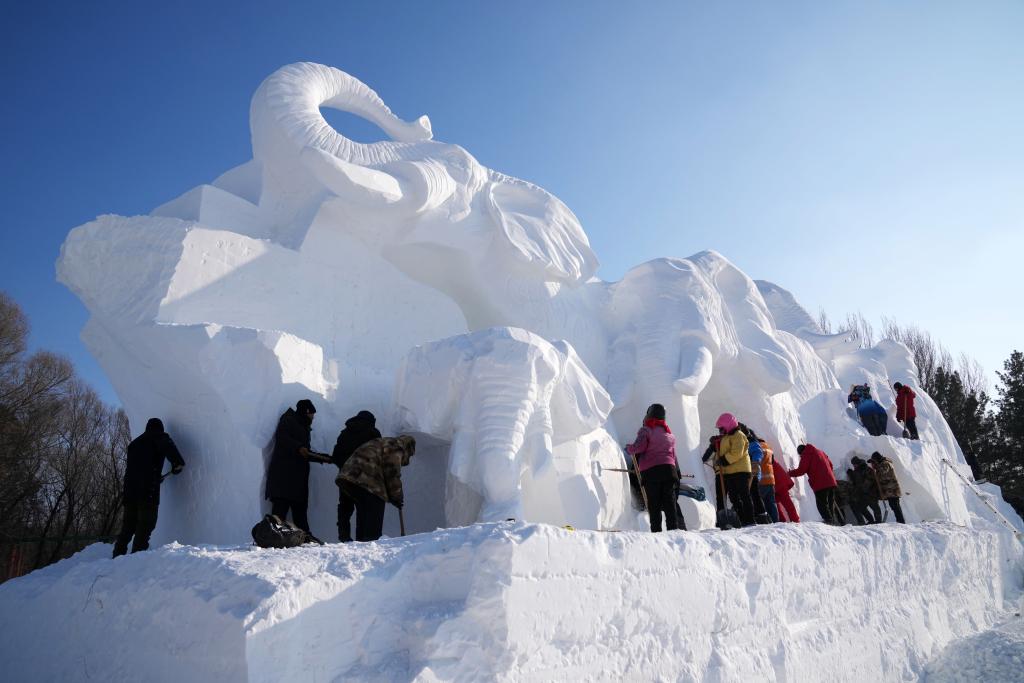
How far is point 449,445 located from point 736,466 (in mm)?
2334

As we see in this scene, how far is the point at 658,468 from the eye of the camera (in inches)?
228

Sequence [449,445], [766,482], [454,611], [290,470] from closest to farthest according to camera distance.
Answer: [454,611] < [290,470] < [449,445] < [766,482]

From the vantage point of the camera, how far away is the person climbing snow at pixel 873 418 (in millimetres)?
12250

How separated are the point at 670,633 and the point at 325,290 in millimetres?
4901

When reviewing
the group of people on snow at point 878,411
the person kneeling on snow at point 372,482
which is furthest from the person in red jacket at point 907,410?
the person kneeling on snow at point 372,482

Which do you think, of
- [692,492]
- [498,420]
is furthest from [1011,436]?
[498,420]

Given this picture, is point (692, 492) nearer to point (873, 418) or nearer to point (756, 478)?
point (756, 478)

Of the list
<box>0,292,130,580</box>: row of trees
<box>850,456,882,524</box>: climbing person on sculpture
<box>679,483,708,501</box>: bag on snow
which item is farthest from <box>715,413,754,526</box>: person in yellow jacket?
<box>0,292,130,580</box>: row of trees

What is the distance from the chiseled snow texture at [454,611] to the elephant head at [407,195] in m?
3.95

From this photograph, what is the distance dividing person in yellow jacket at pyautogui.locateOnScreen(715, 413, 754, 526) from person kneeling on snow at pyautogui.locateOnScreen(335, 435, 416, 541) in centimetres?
253

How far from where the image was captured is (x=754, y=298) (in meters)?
11.3

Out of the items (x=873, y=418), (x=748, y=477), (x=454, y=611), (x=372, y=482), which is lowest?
(x=454, y=611)

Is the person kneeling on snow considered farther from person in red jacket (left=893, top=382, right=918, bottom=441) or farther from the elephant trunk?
person in red jacket (left=893, top=382, right=918, bottom=441)

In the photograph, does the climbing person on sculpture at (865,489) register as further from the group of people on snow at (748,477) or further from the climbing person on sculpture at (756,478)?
the climbing person on sculpture at (756,478)
